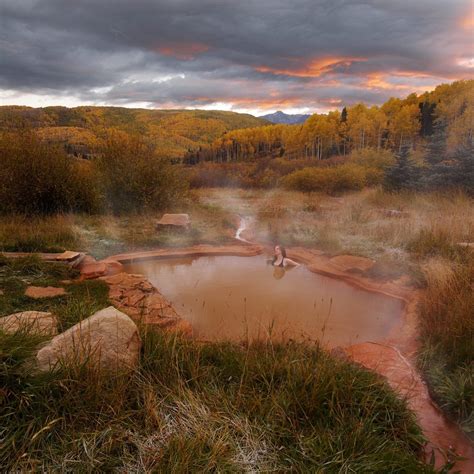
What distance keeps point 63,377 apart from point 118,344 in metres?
0.40

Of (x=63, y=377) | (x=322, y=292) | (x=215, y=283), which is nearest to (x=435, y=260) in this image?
(x=322, y=292)

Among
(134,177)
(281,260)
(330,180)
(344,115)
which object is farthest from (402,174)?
(344,115)

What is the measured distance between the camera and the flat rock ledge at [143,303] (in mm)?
3678

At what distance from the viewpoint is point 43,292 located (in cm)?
427

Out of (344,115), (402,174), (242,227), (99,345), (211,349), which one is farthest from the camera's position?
(344,115)

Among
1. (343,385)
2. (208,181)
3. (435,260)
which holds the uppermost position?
(343,385)

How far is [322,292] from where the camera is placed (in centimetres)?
506

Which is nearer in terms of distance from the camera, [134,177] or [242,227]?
[242,227]

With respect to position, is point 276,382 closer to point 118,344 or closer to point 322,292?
point 118,344

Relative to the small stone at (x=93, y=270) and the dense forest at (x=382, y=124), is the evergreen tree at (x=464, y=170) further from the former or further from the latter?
the dense forest at (x=382, y=124)

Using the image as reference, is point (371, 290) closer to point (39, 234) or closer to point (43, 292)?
point (43, 292)

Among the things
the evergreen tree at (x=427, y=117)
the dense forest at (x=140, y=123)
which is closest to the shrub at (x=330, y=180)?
the dense forest at (x=140, y=123)

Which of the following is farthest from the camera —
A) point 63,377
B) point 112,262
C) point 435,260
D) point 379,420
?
point 112,262

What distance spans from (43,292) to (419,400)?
3.93 m
